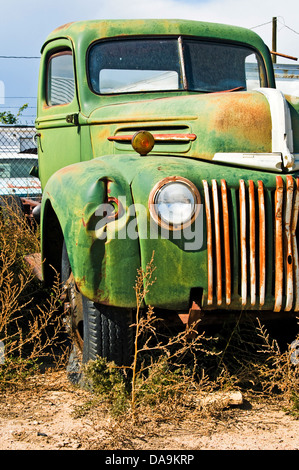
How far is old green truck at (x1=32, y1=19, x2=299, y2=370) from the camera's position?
3.18 metres

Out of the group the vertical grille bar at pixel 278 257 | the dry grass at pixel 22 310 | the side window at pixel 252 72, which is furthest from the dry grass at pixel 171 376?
the side window at pixel 252 72

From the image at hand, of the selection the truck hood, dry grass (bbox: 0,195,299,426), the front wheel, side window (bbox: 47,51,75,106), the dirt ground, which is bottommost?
the dirt ground

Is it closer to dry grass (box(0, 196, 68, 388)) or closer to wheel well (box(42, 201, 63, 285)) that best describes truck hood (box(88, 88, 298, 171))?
wheel well (box(42, 201, 63, 285))

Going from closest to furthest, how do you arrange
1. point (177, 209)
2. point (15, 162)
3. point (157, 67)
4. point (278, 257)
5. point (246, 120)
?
point (177, 209)
point (278, 257)
point (246, 120)
point (157, 67)
point (15, 162)

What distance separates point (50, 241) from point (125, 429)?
1627 mm

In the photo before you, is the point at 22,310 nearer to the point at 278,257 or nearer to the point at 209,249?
the point at 209,249

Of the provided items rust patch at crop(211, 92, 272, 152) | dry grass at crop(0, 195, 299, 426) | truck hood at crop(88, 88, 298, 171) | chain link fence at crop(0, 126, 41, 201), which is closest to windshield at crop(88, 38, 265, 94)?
truck hood at crop(88, 88, 298, 171)

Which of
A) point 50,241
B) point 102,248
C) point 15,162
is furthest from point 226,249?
point 15,162

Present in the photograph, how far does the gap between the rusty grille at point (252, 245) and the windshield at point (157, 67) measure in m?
1.43

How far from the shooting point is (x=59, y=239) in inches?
170

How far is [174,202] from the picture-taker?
10.4ft

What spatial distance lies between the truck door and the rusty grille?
1.70 metres

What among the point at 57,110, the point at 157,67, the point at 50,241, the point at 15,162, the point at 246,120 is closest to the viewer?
the point at 246,120
